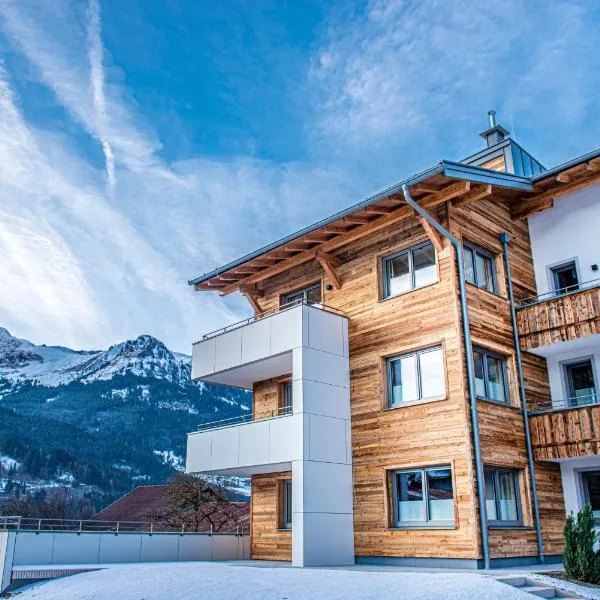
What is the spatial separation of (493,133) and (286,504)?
1144 centimetres

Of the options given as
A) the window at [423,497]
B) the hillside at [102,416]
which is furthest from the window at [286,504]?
the hillside at [102,416]

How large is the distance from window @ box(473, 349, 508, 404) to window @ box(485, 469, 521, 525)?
149cm

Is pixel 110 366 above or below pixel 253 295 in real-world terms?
above

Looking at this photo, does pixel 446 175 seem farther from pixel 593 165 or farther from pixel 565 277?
pixel 565 277

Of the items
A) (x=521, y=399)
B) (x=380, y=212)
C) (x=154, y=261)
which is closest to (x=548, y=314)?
(x=521, y=399)

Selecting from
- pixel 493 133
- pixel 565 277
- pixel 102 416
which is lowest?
pixel 565 277

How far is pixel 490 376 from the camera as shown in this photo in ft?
44.8

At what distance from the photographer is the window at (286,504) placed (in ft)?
52.1

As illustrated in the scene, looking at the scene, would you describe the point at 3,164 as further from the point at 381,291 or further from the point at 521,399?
the point at 521,399

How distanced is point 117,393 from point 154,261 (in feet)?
382

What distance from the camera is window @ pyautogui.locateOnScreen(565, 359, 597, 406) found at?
548 inches

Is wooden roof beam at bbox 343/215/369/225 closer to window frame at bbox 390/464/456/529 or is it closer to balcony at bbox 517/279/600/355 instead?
balcony at bbox 517/279/600/355

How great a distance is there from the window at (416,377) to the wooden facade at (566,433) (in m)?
2.31

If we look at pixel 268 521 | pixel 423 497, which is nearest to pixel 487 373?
pixel 423 497
